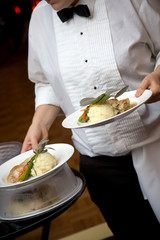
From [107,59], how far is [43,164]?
0.51 metres

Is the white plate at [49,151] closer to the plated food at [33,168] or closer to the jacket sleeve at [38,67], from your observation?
the plated food at [33,168]

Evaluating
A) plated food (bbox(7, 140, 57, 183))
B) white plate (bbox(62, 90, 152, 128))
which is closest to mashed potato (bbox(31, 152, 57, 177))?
plated food (bbox(7, 140, 57, 183))

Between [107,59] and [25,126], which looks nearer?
[107,59]

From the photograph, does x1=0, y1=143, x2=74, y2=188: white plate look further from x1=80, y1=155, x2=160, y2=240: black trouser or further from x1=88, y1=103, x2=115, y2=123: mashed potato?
x1=80, y1=155, x2=160, y2=240: black trouser

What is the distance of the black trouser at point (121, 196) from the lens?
1610 mm

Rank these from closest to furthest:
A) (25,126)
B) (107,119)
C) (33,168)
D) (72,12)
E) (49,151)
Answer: (107,119) < (33,168) < (49,151) < (72,12) < (25,126)

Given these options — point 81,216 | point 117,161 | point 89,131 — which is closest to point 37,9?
point 89,131

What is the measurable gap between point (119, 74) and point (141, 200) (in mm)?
577

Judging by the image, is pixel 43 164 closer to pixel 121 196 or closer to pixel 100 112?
pixel 100 112

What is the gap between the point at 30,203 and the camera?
3.81 ft

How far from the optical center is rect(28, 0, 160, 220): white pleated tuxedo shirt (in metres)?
1.45

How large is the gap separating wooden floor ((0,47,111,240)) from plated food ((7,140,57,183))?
1567mm

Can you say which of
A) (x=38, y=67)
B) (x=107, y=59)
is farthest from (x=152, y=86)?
(x=38, y=67)

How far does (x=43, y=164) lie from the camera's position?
1.24 m
